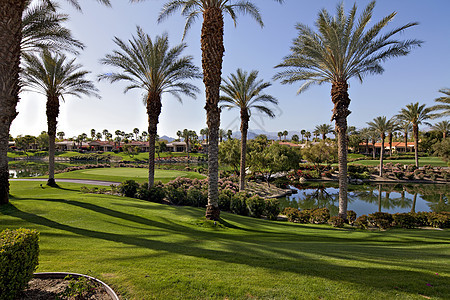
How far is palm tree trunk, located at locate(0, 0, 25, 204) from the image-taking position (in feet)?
33.4

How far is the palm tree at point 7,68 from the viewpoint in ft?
33.4

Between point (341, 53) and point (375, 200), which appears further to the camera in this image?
point (375, 200)

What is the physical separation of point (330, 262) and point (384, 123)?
53.6 m

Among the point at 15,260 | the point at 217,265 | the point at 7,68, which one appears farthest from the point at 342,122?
the point at 7,68

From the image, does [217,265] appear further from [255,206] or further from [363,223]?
[363,223]

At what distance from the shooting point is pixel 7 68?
1043cm

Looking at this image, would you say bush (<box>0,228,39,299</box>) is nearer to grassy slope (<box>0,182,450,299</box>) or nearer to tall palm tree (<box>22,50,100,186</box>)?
grassy slope (<box>0,182,450,299</box>)

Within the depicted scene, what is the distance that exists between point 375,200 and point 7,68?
109 feet

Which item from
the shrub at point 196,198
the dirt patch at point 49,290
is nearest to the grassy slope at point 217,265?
the dirt patch at point 49,290

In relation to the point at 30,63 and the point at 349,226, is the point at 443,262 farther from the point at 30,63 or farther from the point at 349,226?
the point at 30,63

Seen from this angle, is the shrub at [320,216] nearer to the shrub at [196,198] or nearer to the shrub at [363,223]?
the shrub at [363,223]

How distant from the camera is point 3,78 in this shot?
10227mm

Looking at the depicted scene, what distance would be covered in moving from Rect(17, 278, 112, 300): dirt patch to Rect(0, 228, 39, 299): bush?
0.22 meters

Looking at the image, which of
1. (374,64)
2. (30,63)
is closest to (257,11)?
(374,64)
